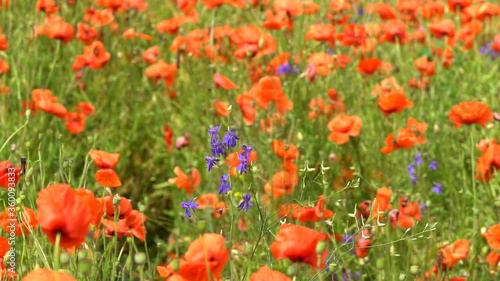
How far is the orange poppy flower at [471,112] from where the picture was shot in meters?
2.29

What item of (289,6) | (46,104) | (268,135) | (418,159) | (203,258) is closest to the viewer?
(203,258)

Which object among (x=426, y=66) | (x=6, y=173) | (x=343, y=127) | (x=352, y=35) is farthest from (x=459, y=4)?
(x=6, y=173)

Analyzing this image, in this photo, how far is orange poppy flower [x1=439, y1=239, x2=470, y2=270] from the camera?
6.22 ft

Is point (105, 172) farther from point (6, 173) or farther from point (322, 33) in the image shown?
point (322, 33)

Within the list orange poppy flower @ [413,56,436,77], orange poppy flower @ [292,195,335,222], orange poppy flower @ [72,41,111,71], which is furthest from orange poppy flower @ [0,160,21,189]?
orange poppy flower @ [413,56,436,77]

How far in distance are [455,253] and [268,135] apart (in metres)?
1.07

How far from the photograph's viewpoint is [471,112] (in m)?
2.30

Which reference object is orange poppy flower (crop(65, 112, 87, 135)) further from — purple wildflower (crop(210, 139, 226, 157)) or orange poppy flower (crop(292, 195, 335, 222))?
purple wildflower (crop(210, 139, 226, 157))

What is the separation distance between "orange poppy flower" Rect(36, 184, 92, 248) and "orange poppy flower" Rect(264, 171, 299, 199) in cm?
118

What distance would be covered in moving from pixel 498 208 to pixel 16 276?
129 cm

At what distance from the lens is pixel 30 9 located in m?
4.03

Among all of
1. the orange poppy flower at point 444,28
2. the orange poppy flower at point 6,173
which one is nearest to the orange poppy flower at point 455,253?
the orange poppy flower at point 6,173

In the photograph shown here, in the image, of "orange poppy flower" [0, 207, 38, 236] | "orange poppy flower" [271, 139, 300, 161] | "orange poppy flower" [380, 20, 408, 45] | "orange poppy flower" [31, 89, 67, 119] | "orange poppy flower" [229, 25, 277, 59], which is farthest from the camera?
"orange poppy flower" [380, 20, 408, 45]

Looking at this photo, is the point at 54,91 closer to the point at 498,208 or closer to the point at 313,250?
the point at 498,208
